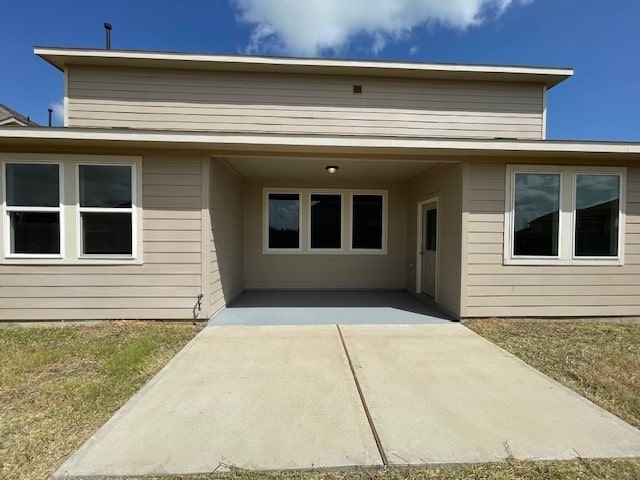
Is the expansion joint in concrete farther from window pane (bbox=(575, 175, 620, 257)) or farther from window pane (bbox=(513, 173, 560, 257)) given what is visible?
window pane (bbox=(575, 175, 620, 257))

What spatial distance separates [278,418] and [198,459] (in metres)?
0.66

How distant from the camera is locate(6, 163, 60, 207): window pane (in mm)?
4887

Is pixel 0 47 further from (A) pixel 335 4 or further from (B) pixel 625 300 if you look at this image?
(B) pixel 625 300

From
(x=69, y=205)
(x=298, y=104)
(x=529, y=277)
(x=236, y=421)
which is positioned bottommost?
(x=236, y=421)

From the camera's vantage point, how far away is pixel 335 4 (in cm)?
768

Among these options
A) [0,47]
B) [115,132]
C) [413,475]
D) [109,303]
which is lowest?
[413,475]

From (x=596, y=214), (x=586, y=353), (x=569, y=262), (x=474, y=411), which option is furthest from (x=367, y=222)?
(x=474, y=411)

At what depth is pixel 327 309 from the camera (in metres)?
6.04

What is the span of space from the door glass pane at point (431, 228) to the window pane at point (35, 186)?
663cm

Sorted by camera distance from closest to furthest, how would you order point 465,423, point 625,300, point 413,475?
point 413,475 → point 465,423 → point 625,300

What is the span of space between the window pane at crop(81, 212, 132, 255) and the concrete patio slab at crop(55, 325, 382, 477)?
2.27 meters

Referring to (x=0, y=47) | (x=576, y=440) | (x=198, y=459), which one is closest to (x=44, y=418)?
(x=198, y=459)

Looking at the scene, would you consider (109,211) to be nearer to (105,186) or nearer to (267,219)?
(105,186)

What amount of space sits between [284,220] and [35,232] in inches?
181
